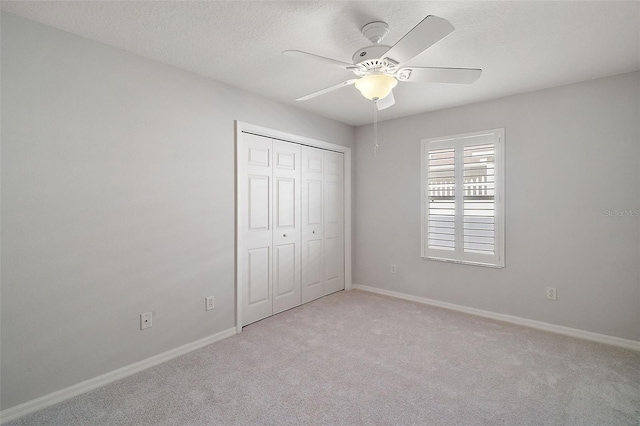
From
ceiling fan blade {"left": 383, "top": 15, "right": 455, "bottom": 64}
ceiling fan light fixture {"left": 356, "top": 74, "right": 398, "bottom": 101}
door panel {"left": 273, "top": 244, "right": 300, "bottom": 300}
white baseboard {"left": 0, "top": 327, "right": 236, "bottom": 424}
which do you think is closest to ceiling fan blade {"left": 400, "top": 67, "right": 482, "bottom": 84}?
ceiling fan light fixture {"left": 356, "top": 74, "right": 398, "bottom": 101}

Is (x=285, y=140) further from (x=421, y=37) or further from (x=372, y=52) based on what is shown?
(x=421, y=37)

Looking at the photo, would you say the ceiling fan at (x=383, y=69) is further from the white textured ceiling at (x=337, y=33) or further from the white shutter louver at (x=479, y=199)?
the white shutter louver at (x=479, y=199)

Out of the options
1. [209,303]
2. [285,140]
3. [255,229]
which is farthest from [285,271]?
[285,140]

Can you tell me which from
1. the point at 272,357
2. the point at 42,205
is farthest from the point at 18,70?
the point at 272,357

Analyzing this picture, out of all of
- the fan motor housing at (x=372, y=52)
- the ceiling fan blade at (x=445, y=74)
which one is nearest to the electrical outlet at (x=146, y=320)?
the fan motor housing at (x=372, y=52)

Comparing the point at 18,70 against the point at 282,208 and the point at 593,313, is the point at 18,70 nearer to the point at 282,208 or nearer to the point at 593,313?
the point at 282,208

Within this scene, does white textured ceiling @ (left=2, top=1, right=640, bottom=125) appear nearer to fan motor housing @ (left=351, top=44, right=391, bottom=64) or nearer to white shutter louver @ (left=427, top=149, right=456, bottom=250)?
fan motor housing @ (left=351, top=44, right=391, bottom=64)

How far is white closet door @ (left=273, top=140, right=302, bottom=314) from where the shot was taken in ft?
11.9

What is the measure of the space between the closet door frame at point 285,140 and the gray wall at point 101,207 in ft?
0.31

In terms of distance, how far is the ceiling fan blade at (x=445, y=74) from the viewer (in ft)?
6.36

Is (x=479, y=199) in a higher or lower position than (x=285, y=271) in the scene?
higher

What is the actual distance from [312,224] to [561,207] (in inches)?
104

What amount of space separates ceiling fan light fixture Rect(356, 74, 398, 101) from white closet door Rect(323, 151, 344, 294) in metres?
2.20

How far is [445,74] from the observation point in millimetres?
2006
